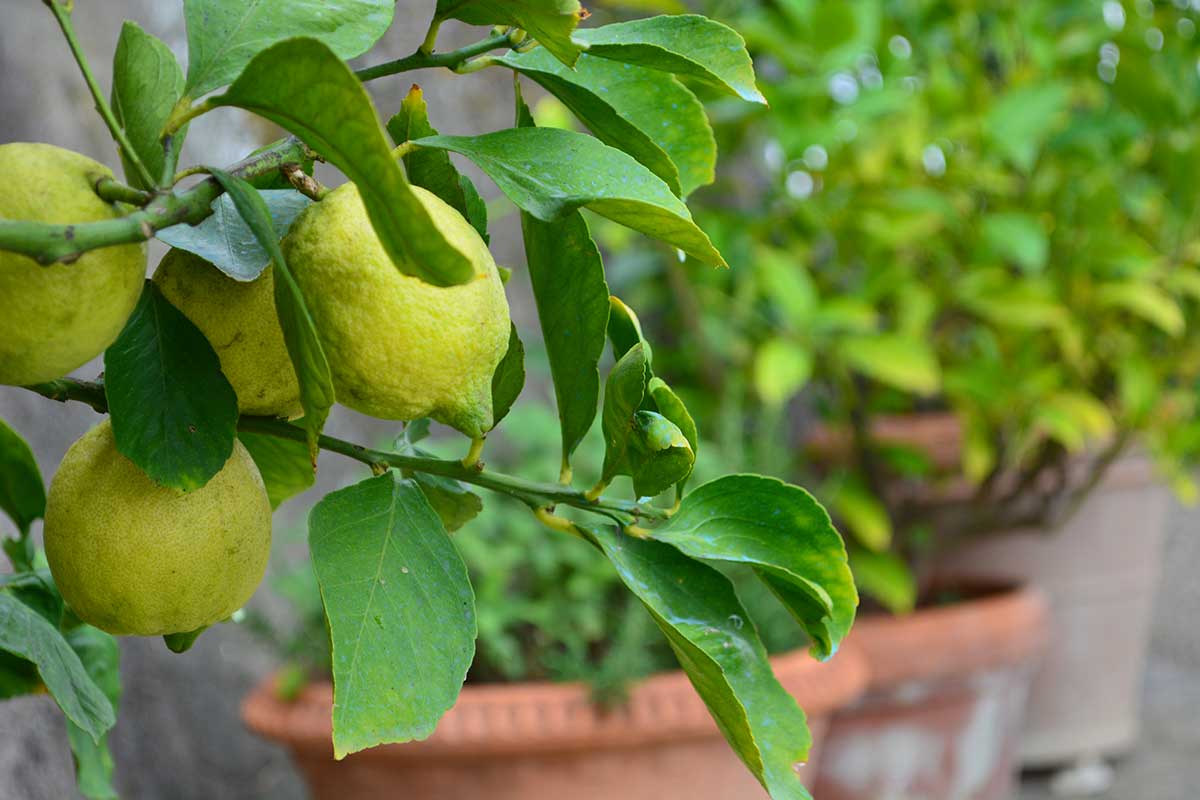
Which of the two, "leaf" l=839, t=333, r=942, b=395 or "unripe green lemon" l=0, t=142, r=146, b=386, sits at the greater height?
"unripe green lemon" l=0, t=142, r=146, b=386

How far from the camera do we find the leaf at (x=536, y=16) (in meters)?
0.29

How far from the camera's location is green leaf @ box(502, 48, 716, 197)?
345 millimetres

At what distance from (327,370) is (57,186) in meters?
0.07

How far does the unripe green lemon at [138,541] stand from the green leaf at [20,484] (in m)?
0.13

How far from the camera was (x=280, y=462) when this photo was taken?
17.2 inches

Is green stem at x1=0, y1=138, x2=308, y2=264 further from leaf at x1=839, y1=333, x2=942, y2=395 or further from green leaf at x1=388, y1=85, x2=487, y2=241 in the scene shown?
leaf at x1=839, y1=333, x2=942, y2=395

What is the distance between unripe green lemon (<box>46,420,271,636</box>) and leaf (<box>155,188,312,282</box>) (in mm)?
A: 60

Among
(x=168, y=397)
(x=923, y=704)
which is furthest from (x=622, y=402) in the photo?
(x=923, y=704)

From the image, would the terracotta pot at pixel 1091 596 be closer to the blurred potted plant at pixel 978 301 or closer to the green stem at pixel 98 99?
the blurred potted plant at pixel 978 301

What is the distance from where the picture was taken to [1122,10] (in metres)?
1.66

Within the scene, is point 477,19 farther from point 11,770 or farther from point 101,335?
point 11,770

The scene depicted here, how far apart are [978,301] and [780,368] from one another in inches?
12.3

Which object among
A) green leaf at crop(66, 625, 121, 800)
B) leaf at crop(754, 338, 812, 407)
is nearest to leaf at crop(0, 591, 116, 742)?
green leaf at crop(66, 625, 121, 800)

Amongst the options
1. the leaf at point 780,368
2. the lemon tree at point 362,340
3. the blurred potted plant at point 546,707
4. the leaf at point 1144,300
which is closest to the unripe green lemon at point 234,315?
the lemon tree at point 362,340
